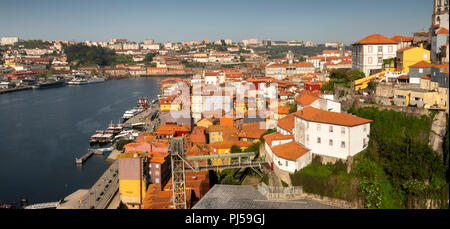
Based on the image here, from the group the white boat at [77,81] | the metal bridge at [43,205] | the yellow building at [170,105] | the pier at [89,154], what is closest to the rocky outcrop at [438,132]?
the metal bridge at [43,205]

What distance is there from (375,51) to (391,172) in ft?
10.8

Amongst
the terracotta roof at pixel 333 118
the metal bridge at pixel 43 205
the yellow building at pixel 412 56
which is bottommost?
the metal bridge at pixel 43 205

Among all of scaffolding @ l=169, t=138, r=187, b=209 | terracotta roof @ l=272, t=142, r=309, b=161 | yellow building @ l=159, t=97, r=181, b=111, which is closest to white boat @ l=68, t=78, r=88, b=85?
yellow building @ l=159, t=97, r=181, b=111

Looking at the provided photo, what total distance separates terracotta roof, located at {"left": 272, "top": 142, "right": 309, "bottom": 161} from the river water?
3.70 m

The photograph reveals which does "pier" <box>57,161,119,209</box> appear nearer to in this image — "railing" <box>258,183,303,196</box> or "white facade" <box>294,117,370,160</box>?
"railing" <box>258,183,303,196</box>

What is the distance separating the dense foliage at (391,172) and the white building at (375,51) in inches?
95.0

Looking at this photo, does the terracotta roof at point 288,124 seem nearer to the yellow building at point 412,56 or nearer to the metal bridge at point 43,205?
the yellow building at point 412,56

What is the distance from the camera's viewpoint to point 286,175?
4.32 meters

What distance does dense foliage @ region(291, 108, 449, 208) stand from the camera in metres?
3.40

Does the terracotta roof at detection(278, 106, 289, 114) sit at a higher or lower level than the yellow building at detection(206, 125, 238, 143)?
higher

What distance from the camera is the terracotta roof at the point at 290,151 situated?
14.0 feet

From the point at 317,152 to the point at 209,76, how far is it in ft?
31.9

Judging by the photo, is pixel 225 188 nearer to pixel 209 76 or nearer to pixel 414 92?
pixel 414 92
